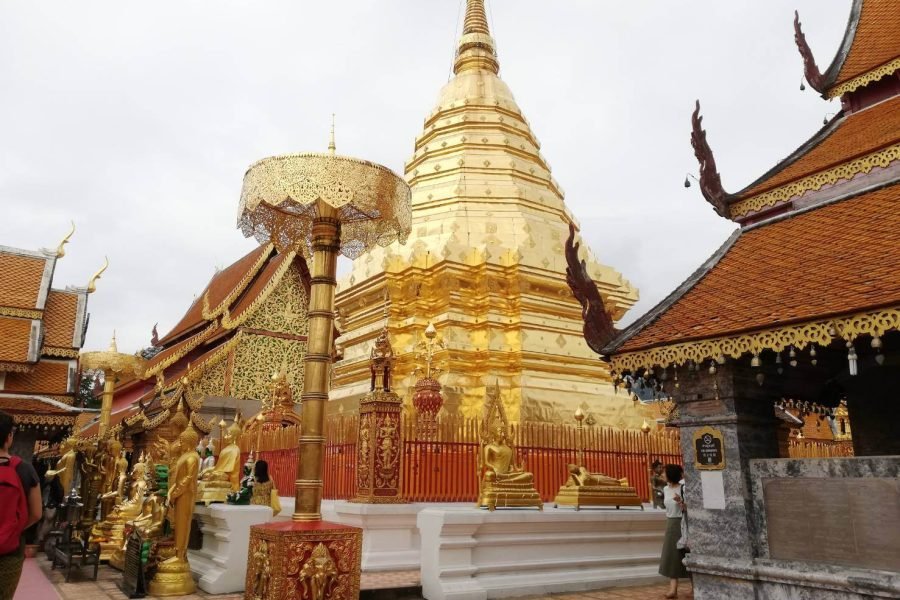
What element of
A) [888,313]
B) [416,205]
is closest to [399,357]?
[416,205]

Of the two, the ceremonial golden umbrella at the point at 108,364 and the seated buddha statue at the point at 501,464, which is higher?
the ceremonial golden umbrella at the point at 108,364

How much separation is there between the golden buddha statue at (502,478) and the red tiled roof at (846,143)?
140 inches

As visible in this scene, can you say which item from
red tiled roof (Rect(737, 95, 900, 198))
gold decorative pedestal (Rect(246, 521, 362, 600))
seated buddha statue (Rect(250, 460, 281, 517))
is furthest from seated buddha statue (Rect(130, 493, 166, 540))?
red tiled roof (Rect(737, 95, 900, 198))

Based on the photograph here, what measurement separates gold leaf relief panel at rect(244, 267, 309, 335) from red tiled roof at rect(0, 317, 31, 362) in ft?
15.4

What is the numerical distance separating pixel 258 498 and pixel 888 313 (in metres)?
6.35

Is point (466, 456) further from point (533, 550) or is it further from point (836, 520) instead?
point (836, 520)

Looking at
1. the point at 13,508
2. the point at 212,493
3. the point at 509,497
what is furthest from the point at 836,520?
the point at 212,493

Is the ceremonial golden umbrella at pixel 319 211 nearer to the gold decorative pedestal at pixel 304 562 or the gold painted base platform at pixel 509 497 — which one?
the gold decorative pedestal at pixel 304 562

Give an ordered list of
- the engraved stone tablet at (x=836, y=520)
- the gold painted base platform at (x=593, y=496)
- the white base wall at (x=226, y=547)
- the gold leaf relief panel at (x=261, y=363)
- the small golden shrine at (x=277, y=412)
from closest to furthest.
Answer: the engraved stone tablet at (x=836, y=520), the white base wall at (x=226, y=547), the gold painted base platform at (x=593, y=496), the small golden shrine at (x=277, y=412), the gold leaf relief panel at (x=261, y=363)

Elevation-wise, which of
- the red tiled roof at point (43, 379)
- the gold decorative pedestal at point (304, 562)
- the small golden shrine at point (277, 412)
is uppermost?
the red tiled roof at point (43, 379)

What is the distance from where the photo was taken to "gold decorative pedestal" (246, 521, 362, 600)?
15.2ft

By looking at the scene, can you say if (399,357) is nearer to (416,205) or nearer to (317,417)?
(416,205)

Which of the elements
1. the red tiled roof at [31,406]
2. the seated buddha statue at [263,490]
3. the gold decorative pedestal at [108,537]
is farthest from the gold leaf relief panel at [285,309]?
the seated buddha statue at [263,490]

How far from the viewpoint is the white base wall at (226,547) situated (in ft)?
21.7
